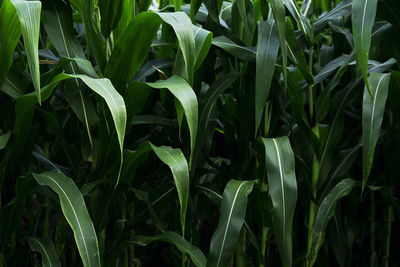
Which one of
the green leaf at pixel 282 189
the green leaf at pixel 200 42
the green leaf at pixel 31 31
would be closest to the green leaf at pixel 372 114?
the green leaf at pixel 282 189

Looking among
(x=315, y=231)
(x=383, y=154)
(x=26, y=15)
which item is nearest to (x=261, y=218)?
(x=315, y=231)

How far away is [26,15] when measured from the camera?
666 millimetres

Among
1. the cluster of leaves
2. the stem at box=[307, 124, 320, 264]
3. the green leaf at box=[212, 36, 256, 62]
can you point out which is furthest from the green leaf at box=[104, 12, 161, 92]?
the stem at box=[307, 124, 320, 264]

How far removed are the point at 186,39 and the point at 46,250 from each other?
0.40 metres

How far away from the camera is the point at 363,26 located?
2.49 ft

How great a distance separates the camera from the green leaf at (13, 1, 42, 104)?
0.64m

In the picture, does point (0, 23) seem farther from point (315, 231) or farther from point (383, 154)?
point (383, 154)

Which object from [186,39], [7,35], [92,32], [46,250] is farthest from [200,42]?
[46,250]

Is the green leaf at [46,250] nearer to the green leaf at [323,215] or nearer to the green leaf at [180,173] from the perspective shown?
the green leaf at [180,173]

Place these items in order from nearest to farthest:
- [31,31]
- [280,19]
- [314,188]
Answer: [31,31]
[280,19]
[314,188]

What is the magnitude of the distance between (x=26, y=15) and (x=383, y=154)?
0.72 metres

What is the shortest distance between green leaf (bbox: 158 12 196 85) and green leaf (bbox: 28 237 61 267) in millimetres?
351

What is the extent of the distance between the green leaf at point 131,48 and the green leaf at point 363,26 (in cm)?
29

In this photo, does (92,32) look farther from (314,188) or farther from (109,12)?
(314,188)
